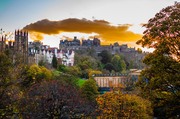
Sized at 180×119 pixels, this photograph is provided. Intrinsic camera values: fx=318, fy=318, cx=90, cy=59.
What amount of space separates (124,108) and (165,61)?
40.5 ft

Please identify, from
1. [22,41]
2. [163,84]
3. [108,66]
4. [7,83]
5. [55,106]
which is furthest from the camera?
[108,66]

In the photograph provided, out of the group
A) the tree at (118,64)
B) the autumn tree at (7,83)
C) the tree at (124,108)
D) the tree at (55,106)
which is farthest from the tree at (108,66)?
the autumn tree at (7,83)

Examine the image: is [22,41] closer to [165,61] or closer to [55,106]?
[55,106]

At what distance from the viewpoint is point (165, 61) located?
18797 mm

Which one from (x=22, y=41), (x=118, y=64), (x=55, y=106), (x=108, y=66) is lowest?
(x=108, y=66)

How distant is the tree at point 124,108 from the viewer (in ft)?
97.0

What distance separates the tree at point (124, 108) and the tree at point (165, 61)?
9.90m

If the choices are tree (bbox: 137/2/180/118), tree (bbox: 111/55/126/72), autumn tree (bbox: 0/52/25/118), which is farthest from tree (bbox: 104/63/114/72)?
autumn tree (bbox: 0/52/25/118)

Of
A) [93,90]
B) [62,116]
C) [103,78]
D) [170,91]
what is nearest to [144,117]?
[62,116]

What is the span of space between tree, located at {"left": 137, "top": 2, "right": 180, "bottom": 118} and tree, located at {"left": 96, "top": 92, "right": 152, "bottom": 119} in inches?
390

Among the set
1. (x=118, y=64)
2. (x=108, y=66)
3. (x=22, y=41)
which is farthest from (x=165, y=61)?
(x=118, y=64)

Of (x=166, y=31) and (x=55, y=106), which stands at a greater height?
(x=166, y=31)

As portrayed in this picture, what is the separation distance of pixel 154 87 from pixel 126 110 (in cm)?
1168

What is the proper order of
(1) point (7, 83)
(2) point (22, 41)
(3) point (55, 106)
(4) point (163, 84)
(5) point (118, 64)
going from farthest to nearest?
(5) point (118, 64), (2) point (22, 41), (3) point (55, 106), (4) point (163, 84), (1) point (7, 83)
